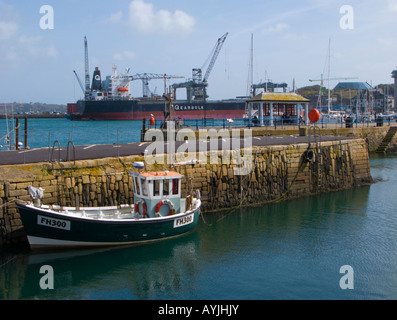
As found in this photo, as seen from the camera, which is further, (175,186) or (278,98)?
(278,98)

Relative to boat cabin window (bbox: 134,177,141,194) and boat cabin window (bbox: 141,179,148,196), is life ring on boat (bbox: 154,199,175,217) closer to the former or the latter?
boat cabin window (bbox: 141,179,148,196)

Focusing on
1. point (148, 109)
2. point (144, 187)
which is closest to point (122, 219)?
point (144, 187)

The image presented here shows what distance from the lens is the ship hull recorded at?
119 metres

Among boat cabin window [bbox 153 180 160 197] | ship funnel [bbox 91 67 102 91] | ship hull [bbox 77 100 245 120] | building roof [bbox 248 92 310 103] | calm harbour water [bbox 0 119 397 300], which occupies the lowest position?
calm harbour water [bbox 0 119 397 300]

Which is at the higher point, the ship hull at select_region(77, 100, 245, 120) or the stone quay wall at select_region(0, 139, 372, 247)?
the ship hull at select_region(77, 100, 245, 120)

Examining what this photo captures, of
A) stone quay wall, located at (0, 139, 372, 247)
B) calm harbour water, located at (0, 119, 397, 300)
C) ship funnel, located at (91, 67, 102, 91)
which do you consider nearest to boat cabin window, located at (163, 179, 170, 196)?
calm harbour water, located at (0, 119, 397, 300)

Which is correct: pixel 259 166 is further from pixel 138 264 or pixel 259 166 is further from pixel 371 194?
pixel 138 264

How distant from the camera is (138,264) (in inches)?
573

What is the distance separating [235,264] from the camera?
1434 cm

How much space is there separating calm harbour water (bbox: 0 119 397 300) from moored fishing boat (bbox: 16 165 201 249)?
0.45 meters

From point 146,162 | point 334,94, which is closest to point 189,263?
point 146,162

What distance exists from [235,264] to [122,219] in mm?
4314

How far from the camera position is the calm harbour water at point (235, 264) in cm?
1249

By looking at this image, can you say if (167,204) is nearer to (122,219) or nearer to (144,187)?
(144,187)
